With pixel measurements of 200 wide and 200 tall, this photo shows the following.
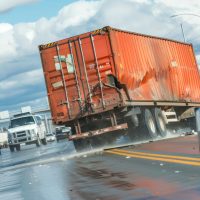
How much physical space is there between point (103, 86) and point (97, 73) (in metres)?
0.50

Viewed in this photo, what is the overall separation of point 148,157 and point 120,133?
7.10 metres

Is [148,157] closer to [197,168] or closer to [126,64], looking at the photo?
[197,168]

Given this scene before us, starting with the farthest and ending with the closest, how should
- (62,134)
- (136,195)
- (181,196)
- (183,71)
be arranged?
1. (62,134)
2. (183,71)
3. (136,195)
4. (181,196)

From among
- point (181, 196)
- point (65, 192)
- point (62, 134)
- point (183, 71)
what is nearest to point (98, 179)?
point (65, 192)

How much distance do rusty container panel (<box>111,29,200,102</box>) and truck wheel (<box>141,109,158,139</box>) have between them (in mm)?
550

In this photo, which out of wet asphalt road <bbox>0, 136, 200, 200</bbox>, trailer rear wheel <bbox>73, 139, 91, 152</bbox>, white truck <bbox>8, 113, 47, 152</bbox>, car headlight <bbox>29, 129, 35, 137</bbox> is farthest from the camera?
car headlight <bbox>29, 129, 35, 137</bbox>

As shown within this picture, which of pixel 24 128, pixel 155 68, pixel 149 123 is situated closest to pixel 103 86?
pixel 149 123

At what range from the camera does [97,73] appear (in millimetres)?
22000

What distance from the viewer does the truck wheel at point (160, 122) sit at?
82.0 feet

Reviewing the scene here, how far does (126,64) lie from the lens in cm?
2253

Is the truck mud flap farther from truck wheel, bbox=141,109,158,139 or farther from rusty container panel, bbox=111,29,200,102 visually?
truck wheel, bbox=141,109,158,139

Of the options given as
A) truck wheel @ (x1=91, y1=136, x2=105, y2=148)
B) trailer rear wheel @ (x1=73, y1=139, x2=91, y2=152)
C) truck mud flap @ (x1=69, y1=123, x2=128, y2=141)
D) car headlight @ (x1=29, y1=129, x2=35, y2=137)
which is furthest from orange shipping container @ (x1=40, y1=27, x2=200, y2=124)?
car headlight @ (x1=29, y1=129, x2=35, y2=137)

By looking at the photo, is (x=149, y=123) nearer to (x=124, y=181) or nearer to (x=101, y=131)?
(x=101, y=131)

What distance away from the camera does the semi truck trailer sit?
21.8 m
